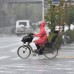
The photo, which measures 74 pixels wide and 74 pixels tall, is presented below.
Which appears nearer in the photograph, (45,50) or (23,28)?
(45,50)

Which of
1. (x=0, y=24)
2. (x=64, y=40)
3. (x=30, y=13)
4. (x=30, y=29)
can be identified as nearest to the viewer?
(x=64, y=40)

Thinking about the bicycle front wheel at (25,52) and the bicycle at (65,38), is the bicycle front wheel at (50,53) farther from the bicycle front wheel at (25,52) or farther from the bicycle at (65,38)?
the bicycle at (65,38)

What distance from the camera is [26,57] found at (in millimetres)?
20734

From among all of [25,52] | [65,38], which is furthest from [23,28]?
[25,52]

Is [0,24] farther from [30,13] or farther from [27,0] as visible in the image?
[30,13]

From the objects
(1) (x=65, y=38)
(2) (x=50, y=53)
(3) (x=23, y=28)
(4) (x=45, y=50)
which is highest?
(4) (x=45, y=50)

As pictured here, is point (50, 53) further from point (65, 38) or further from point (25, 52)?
point (65, 38)

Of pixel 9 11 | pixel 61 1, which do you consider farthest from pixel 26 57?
pixel 9 11

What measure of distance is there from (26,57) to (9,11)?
61.9 metres

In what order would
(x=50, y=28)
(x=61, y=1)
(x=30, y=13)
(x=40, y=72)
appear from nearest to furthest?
(x=40, y=72) → (x=50, y=28) → (x=61, y=1) → (x=30, y=13)

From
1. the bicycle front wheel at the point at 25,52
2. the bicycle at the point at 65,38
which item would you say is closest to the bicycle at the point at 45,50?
the bicycle front wheel at the point at 25,52

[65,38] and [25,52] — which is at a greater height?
[25,52]

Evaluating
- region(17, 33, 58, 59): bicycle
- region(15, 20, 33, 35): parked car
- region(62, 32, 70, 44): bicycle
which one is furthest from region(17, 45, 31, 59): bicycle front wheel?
region(15, 20, 33, 35): parked car

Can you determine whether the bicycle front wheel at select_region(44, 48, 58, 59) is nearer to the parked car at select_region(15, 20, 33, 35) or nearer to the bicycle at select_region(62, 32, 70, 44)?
the bicycle at select_region(62, 32, 70, 44)
